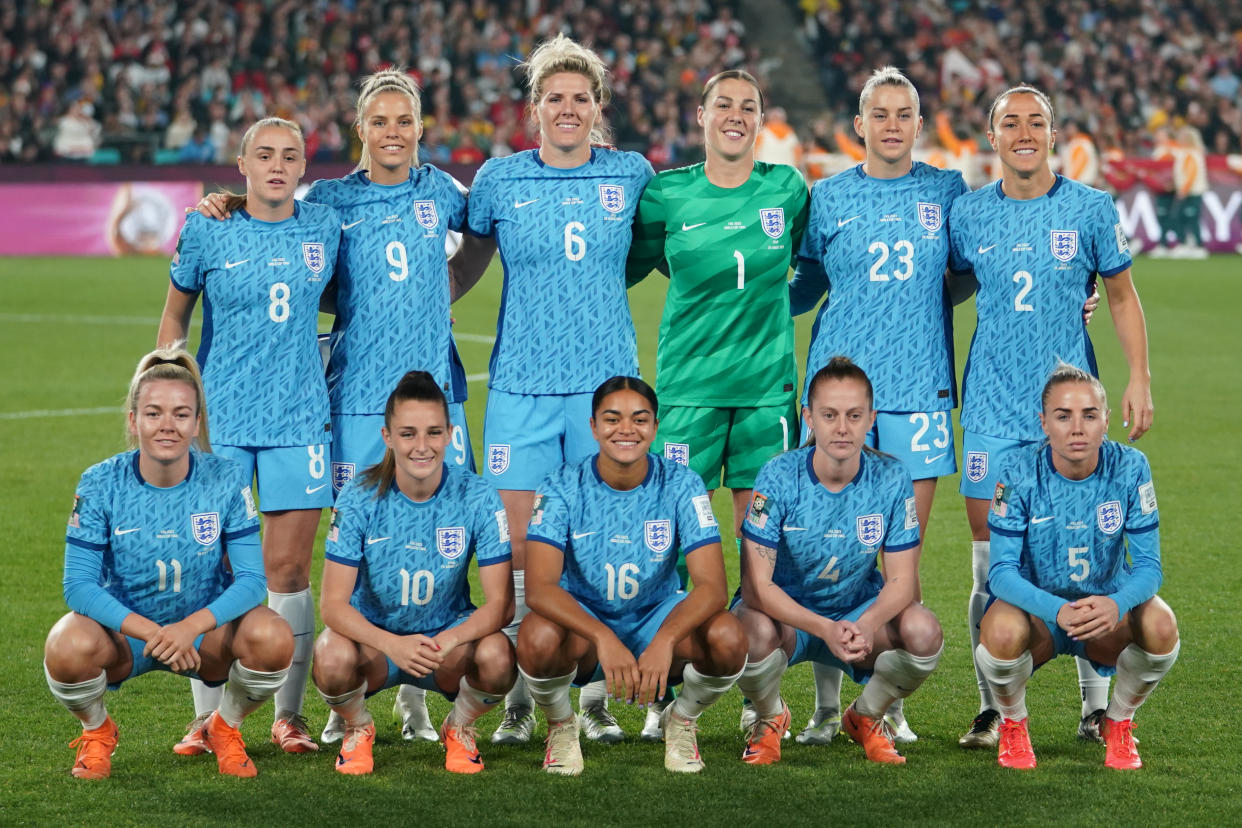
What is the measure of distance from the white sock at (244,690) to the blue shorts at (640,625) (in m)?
0.92

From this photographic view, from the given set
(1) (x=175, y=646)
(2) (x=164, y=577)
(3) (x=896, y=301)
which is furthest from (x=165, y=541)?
(3) (x=896, y=301)

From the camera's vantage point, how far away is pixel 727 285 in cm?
539

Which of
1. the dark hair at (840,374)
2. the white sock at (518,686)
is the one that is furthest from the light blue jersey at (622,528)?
the dark hair at (840,374)

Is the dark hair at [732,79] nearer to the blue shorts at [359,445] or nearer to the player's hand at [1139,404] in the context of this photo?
the blue shorts at [359,445]

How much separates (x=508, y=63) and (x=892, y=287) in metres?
23.2

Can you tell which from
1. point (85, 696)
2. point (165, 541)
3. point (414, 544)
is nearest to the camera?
point (85, 696)

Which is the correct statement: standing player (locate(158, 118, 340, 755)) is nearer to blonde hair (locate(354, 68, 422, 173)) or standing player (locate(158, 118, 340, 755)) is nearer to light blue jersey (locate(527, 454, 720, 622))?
blonde hair (locate(354, 68, 422, 173))

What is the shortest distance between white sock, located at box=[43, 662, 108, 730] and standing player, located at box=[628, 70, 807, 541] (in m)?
1.99

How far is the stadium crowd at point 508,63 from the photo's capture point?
24578 millimetres

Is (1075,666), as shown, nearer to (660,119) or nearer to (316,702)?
(316,702)

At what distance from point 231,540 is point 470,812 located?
112cm

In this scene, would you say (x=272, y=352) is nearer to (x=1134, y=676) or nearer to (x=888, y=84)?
(x=888, y=84)

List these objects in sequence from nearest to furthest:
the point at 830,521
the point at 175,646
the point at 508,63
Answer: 1. the point at 175,646
2. the point at 830,521
3. the point at 508,63

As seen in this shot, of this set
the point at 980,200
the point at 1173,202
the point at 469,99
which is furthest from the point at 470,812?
the point at 469,99
